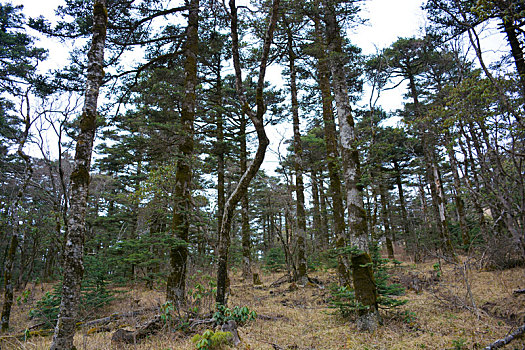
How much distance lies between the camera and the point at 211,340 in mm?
4477

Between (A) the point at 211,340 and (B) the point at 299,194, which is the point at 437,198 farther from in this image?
(A) the point at 211,340

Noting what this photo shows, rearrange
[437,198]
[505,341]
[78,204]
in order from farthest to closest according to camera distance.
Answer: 1. [437,198]
2. [78,204]
3. [505,341]

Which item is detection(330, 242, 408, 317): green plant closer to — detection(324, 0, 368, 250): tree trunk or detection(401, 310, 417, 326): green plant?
detection(401, 310, 417, 326): green plant

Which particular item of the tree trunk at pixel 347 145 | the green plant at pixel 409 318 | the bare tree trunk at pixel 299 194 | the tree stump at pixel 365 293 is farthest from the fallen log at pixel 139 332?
the bare tree trunk at pixel 299 194

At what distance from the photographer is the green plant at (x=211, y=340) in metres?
4.23

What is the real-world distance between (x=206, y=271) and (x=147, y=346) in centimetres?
357

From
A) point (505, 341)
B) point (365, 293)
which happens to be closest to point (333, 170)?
point (365, 293)

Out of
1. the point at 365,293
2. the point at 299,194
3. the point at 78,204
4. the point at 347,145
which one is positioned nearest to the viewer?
the point at 78,204

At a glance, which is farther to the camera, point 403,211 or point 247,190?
point 403,211

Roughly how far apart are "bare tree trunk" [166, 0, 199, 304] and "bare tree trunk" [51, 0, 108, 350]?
2256 millimetres

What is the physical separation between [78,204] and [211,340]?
131 inches

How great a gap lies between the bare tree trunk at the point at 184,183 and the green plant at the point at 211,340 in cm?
168

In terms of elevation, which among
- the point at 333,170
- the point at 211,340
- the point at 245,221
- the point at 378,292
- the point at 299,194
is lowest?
the point at 211,340

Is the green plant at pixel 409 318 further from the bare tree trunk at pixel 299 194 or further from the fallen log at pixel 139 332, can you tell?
the bare tree trunk at pixel 299 194
